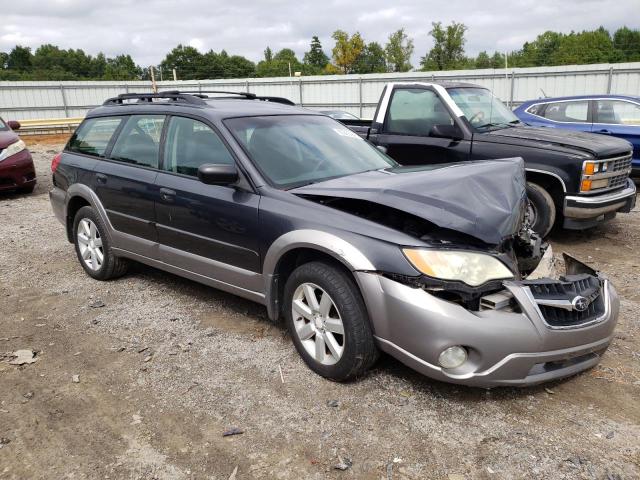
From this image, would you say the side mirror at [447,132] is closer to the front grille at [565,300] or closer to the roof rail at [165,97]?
the roof rail at [165,97]

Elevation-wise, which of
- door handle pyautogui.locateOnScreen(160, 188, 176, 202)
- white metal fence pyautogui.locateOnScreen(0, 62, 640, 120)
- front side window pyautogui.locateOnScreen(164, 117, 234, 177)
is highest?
white metal fence pyautogui.locateOnScreen(0, 62, 640, 120)

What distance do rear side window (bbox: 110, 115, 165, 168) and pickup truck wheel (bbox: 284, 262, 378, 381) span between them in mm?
1865

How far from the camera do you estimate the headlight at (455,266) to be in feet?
9.09

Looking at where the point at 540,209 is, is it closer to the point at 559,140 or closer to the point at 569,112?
the point at 559,140

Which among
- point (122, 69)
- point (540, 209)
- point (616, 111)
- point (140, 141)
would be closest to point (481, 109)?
point (540, 209)

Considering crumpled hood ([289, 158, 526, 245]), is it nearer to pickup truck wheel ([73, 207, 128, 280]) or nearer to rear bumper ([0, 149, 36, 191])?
pickup truck wheel ([73, 207, 128, 280])

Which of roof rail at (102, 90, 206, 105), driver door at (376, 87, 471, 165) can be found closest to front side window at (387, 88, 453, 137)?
driver door at (376, 87, 471, 165)

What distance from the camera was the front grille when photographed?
9.17ft

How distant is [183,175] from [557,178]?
4140mm

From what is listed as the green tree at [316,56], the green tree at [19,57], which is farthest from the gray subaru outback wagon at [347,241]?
the green tree at [19,57]

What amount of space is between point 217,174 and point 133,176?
1385 mm

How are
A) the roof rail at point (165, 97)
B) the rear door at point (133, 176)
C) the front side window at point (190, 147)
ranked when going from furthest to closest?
the roof rail at point (165, 97), the rear door at point (133, 176), the front side window at point (190, 147)

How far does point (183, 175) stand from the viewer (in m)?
4.09

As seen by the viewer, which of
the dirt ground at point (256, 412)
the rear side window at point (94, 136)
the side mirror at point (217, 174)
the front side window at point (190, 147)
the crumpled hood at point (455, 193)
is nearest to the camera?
the dirt ground at point (256, 412)
